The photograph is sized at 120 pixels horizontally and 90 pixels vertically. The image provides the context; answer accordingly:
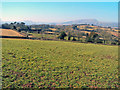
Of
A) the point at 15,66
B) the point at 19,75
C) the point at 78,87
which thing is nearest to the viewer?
the point at 78,87

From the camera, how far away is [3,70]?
50.3ft

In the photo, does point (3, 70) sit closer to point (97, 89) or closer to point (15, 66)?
point (15, 66)

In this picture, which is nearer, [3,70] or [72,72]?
[3,70]

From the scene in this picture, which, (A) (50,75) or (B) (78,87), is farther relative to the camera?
(A) (50,75)

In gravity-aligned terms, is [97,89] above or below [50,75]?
below

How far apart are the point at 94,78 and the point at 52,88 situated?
23.3ft

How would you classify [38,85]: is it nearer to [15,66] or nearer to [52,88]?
[52,88]

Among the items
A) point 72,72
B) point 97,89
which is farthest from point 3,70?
point 97,89

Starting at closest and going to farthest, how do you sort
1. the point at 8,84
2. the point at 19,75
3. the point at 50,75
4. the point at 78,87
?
the point at 8,84 → the point at 78,87 → the point at 19,75 → the point at 50,75

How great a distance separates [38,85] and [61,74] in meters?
4.42

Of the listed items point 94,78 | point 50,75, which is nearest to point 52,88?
point 50,75

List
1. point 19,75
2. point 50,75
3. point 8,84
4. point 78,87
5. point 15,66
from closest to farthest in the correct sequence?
point 8,84 → point 78,87 → point 19,75 → point 50,75 → point 15,66

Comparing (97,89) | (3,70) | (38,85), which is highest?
(3,70)

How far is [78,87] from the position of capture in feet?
44.2
